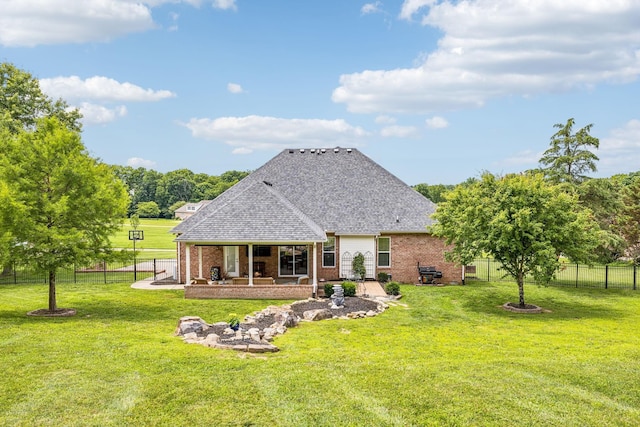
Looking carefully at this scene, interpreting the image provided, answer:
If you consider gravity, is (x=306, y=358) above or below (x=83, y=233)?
below

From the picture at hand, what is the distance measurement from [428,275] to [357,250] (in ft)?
13.7

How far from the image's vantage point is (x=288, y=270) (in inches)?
1037

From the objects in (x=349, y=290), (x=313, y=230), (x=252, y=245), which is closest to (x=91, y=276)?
(x=252, y=245)

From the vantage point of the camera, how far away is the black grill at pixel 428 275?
26.3 meters

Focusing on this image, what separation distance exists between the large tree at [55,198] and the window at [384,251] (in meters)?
14.7

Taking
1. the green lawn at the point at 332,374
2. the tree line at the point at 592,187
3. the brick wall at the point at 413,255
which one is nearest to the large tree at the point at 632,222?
the tree line at the point at 592,187

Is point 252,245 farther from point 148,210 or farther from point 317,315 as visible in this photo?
point 148,210

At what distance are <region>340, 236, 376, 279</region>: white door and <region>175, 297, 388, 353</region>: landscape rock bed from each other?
19.6 feet

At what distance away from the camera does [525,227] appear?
18.5m

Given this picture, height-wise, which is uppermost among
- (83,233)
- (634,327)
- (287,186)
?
(287,186)

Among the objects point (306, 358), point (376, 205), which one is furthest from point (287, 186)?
point (306, 358)

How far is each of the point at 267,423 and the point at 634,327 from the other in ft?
49.2

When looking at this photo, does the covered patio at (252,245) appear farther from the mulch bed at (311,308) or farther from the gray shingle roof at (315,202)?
the mulch bed at (311,308)

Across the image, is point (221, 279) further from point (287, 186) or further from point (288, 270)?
point (287, 186)
